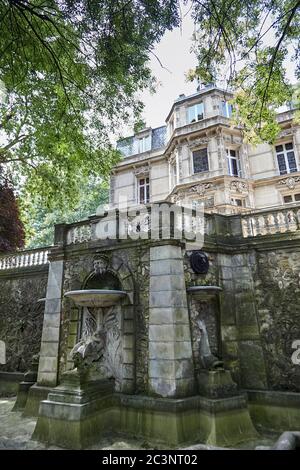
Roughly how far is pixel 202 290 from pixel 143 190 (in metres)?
13.0

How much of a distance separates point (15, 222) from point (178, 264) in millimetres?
9206

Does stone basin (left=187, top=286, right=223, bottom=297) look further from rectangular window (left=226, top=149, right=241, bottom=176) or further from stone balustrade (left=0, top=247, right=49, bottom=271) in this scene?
rectangular window (left=226, top=149, right=241, bottom=176)

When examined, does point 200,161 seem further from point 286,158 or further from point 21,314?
point 21,314

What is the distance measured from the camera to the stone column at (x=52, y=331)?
24.3 feet

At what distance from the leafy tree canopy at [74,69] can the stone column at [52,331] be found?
3.42 m

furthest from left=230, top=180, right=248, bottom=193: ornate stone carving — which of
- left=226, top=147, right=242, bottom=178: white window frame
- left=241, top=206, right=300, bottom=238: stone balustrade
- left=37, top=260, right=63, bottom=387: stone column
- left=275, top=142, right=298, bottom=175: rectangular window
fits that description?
left=37, top=260, right=63, bottom=387: stone column

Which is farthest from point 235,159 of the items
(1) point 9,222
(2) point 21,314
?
(2) point 21,314

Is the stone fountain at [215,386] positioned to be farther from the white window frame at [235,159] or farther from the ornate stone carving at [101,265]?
the white window frame at [235,159]

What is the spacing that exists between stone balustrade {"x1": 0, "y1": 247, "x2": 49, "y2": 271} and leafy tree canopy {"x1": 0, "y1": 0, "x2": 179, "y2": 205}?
2.54 meters

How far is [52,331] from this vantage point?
25.3 feet

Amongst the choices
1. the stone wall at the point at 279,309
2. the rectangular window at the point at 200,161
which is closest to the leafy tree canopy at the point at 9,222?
the rectangular window at the point at 200,161
